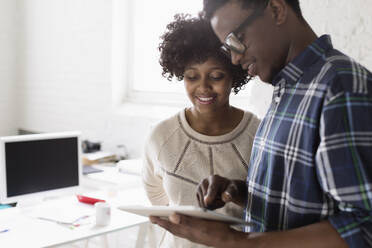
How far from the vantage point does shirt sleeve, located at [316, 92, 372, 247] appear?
0.72m

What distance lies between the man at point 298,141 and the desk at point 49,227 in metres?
1.05

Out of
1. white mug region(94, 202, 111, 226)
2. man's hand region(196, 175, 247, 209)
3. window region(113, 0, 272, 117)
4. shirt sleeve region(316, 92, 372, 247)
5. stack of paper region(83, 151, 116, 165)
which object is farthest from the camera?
window region(113, 0, 272, 117)

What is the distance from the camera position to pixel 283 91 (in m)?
0.92

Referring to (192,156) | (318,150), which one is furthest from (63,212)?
(318,150)

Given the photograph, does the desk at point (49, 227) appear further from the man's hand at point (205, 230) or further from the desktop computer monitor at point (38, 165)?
the man's hand at point (205, 230)

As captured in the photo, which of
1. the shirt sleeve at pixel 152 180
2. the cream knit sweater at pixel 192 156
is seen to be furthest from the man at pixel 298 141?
the shirt sleeve at pixel 152 180

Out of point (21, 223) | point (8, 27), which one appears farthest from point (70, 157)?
point (8, 27)

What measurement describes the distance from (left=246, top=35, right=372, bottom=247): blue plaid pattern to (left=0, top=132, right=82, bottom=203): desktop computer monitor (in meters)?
1.55

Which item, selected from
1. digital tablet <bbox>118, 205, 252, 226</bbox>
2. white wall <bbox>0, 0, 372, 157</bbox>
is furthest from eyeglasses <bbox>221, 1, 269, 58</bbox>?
white wall <bbox>0, 0, 372, 157</bbox>

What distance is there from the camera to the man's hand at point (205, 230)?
87 centimetres

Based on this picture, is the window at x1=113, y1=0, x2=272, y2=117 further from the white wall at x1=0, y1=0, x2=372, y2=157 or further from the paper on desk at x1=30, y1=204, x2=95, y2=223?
the paper on desk at x1=30, y1=204, x2=95, y2=223

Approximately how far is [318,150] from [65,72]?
3677 millimetres

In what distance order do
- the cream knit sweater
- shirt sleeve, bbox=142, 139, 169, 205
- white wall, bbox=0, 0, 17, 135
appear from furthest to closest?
white wall, bbox=0, 0, 17, 135 < shirt sleeve, bbox=142, 139, 169, 205 < the cream knit sweater

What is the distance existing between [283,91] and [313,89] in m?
0.12
